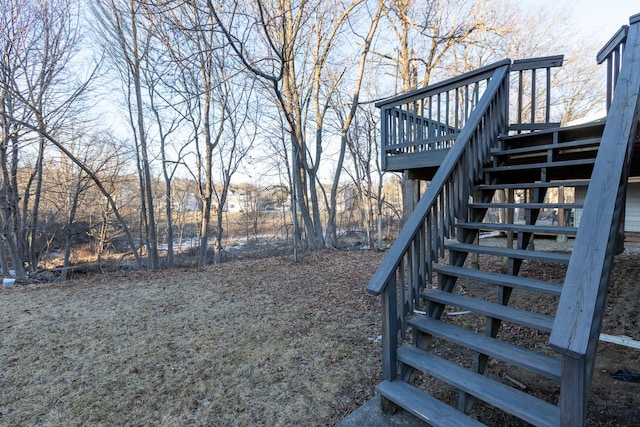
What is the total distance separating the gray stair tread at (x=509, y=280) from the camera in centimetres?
204

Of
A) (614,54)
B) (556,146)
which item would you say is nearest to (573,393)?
(556,146)

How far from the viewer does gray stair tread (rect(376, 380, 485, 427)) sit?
1760 millimetres

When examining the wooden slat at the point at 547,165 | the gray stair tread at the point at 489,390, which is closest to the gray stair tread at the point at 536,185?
the wooden slat at the point at 547,165

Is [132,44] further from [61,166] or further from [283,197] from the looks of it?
[283,197]

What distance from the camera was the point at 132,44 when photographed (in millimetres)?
9578

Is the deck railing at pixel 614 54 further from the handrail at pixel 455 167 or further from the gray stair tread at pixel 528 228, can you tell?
the gray stair tread at pixel 528 228

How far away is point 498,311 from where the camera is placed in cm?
211

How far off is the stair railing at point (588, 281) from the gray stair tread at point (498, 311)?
0.35m

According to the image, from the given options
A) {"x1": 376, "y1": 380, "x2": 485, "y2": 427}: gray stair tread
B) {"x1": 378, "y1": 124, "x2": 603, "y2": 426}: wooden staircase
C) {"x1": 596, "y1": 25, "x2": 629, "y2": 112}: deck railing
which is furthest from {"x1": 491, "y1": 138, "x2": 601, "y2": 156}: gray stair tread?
{"x1": 376, "y1": 380, "x2": 485, "y2": 427}: gray stair tread

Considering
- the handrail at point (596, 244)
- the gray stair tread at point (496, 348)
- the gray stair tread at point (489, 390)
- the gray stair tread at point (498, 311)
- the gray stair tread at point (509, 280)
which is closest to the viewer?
the handrail at point (596, 244)

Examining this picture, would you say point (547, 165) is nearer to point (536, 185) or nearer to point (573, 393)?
point (536, 185)

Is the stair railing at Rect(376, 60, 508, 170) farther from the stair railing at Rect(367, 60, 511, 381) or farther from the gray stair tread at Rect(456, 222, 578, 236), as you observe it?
the gray stair tread at Rect(456, 222, 578, 236)

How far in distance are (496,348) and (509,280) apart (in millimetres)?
544

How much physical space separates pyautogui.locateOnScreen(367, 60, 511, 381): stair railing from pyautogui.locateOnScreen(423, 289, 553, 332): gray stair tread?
0.15 meters
